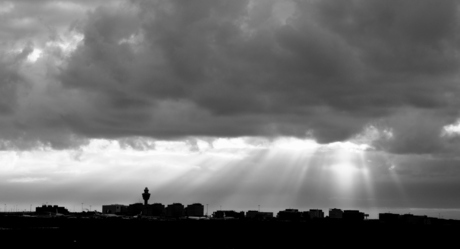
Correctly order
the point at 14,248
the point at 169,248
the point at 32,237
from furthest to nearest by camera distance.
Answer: the point at 169,248 → the point at 32,237 → the point at 14,248

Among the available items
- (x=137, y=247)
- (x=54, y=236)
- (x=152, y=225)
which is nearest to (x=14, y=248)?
(x=54, y=236)

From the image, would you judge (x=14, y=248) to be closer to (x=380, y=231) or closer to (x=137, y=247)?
(x=137, y=247)

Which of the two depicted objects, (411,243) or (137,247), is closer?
(137,247)

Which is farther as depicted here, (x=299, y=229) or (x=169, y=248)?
(x=299, y=229)

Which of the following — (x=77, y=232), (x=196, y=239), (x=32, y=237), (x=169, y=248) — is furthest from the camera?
(x=196, y=239)

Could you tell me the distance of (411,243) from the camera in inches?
6585

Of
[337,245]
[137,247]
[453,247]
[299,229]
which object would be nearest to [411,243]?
[453,247]

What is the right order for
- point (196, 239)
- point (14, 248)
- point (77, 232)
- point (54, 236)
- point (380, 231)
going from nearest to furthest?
1. point (14, 248)
2. point (54, 236)
3. point (77, 232)
4. point (196, 239)
5. point (380, 231)

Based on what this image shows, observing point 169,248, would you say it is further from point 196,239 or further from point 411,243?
point 411,243

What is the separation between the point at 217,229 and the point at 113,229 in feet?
114

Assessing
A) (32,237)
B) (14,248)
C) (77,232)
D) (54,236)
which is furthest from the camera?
(77,232)

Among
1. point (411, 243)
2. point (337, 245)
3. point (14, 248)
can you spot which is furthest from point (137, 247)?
point (411, 243)

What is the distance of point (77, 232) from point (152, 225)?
36812mm

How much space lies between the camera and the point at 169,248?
149m
